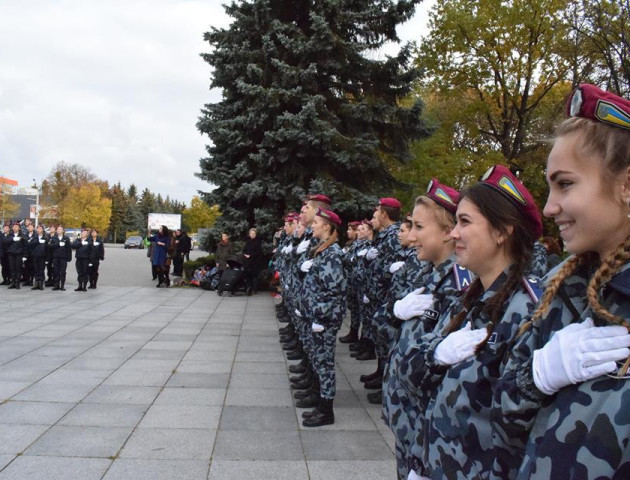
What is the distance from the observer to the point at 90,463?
12.8ft

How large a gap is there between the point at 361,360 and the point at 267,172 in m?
9.21

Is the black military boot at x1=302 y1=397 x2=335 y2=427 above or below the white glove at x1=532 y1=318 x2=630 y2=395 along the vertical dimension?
below

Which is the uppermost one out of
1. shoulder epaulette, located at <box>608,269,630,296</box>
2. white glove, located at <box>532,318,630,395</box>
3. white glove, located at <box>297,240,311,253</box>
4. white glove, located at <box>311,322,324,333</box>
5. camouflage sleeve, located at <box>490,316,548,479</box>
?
shoulder epaulette, located at <box>608,269,630,296</box>

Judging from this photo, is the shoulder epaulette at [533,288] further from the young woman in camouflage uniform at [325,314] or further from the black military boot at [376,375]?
the black military boot at [376,375]

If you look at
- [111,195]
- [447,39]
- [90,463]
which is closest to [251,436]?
[90,463]

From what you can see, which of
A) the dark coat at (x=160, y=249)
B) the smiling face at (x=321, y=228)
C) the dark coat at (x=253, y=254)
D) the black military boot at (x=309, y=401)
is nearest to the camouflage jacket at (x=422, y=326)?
the smiling face at (x=321, y=228)

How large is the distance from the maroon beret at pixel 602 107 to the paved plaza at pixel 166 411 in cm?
328

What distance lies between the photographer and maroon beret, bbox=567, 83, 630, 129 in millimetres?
1204

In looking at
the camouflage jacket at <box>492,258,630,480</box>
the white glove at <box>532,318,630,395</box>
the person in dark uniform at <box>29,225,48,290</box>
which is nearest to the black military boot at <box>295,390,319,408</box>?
the camouflage jacket at <box>492,258,630,480</box>

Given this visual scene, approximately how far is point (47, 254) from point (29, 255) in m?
0.63

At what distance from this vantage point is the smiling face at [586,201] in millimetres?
1192

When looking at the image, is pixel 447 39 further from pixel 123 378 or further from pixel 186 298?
pixel 123 378

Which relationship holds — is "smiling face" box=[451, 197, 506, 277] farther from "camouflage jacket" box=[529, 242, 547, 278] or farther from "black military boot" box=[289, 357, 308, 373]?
"black military boot" box=[289, 357, 308, 373]

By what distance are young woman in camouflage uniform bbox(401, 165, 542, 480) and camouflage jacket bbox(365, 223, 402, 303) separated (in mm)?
4551
